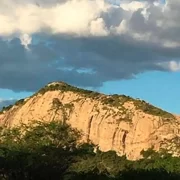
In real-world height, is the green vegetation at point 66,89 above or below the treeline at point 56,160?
above

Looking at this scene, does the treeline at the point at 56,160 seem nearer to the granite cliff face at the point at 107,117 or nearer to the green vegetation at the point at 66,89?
the granite cliff face at the point at 107,117

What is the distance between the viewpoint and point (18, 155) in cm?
6056

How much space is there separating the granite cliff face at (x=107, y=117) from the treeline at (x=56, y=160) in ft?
69.4

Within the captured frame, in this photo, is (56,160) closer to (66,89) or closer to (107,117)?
(107,117)

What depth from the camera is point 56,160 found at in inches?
2463

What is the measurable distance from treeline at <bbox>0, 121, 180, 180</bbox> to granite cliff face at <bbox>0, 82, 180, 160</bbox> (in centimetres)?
2116

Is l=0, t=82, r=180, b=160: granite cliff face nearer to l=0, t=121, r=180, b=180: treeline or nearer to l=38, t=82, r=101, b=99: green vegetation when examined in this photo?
l=38, t=82, r=101, b=99: green vegetation

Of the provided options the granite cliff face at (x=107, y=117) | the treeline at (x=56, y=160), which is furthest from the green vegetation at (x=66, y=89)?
the treeline at (x=56, y=160)

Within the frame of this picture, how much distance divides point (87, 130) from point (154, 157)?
17810mm

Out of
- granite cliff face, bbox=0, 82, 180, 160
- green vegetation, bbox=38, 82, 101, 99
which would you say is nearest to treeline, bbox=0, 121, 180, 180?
granite cliff face, bbox=0, 82, 180, 160

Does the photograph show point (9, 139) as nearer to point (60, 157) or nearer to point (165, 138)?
point (60, 157)

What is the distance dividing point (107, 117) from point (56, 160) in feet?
126

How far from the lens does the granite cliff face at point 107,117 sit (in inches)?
3757

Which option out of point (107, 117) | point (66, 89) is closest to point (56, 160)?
point (107, 117)
